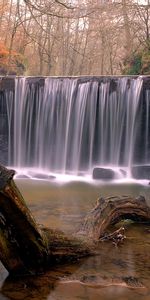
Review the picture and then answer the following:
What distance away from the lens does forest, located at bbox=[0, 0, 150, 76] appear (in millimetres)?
20131

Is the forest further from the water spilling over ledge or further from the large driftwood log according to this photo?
the large driftwood log

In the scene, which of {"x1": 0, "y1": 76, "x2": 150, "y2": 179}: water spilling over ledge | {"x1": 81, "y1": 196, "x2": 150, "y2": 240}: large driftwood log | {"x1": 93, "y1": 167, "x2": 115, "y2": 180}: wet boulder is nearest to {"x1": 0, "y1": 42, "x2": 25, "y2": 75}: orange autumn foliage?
{"x1": 0, "y1": 76, "x2": 150, "y2": 179}: water spilling over ledge

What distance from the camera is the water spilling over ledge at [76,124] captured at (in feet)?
45.5

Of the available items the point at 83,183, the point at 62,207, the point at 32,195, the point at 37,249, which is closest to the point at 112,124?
the point at 83,183

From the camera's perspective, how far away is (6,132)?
50.9ft

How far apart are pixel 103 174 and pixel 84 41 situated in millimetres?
22617

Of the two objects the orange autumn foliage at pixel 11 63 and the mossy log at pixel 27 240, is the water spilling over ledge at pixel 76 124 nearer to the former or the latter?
the orange autumn foliage at pixel 11 63

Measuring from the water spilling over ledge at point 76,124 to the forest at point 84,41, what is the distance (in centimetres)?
425

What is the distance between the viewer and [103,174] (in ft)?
41.8

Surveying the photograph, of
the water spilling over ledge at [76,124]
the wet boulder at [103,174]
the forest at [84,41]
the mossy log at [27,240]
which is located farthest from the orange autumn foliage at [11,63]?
the mossy log at [27,240]

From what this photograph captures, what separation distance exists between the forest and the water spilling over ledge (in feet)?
13.9

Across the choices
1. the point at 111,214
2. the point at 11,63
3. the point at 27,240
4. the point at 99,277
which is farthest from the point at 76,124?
the point at 11,63

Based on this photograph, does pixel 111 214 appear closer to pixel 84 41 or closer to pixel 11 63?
pixel 11 63

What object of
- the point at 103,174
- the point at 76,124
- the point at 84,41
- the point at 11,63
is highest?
the point at 84,41
